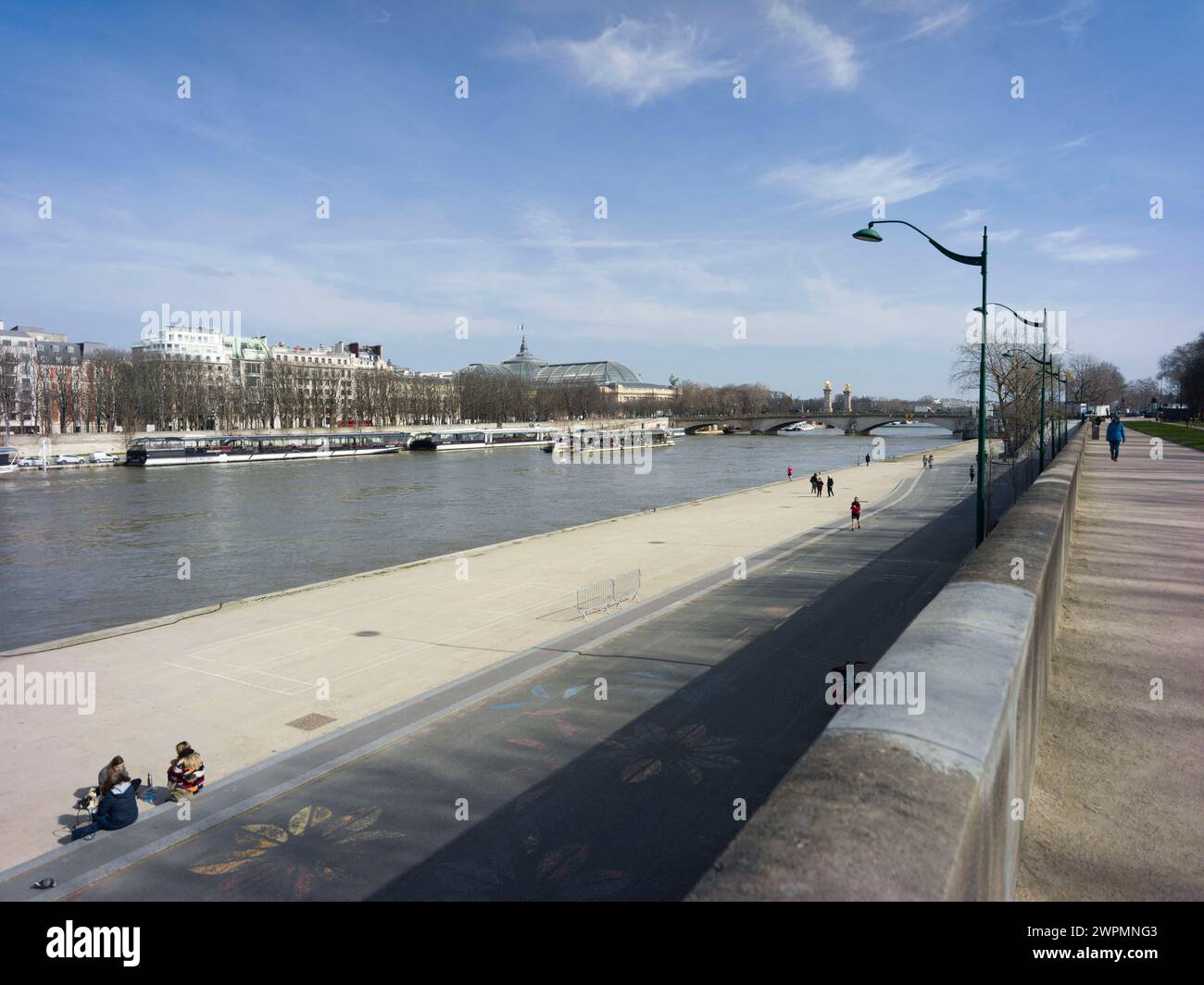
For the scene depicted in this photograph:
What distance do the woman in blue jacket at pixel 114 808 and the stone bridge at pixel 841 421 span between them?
104m

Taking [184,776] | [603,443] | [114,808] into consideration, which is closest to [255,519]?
[184,776]

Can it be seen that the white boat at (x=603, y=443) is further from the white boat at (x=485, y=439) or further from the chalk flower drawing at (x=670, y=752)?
the chalk flower drawing at (x=670, y=752)

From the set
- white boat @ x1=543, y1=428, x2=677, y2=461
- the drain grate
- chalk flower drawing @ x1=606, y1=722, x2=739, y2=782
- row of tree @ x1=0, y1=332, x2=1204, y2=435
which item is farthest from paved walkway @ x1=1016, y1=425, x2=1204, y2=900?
white boat @ x1=543, y1=428, x2=677, y2=461

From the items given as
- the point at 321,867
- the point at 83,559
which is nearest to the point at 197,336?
the point at 83,559

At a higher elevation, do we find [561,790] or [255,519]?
[255,519]

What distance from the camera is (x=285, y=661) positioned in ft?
43.4

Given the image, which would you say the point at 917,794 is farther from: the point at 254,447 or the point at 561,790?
the point at 254,447

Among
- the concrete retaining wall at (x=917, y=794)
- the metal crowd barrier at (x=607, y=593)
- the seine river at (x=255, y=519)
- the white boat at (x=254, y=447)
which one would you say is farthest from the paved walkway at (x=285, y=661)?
the white boat at (x=254, y=447)

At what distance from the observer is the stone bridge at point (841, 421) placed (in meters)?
116

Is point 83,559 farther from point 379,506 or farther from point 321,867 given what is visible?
point 321,867

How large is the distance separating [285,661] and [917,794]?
12.4 meters

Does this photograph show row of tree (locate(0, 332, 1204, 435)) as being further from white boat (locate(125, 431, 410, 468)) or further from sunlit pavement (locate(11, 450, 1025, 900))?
sunlit pavement (locate(11, 450, 1025, 900))
